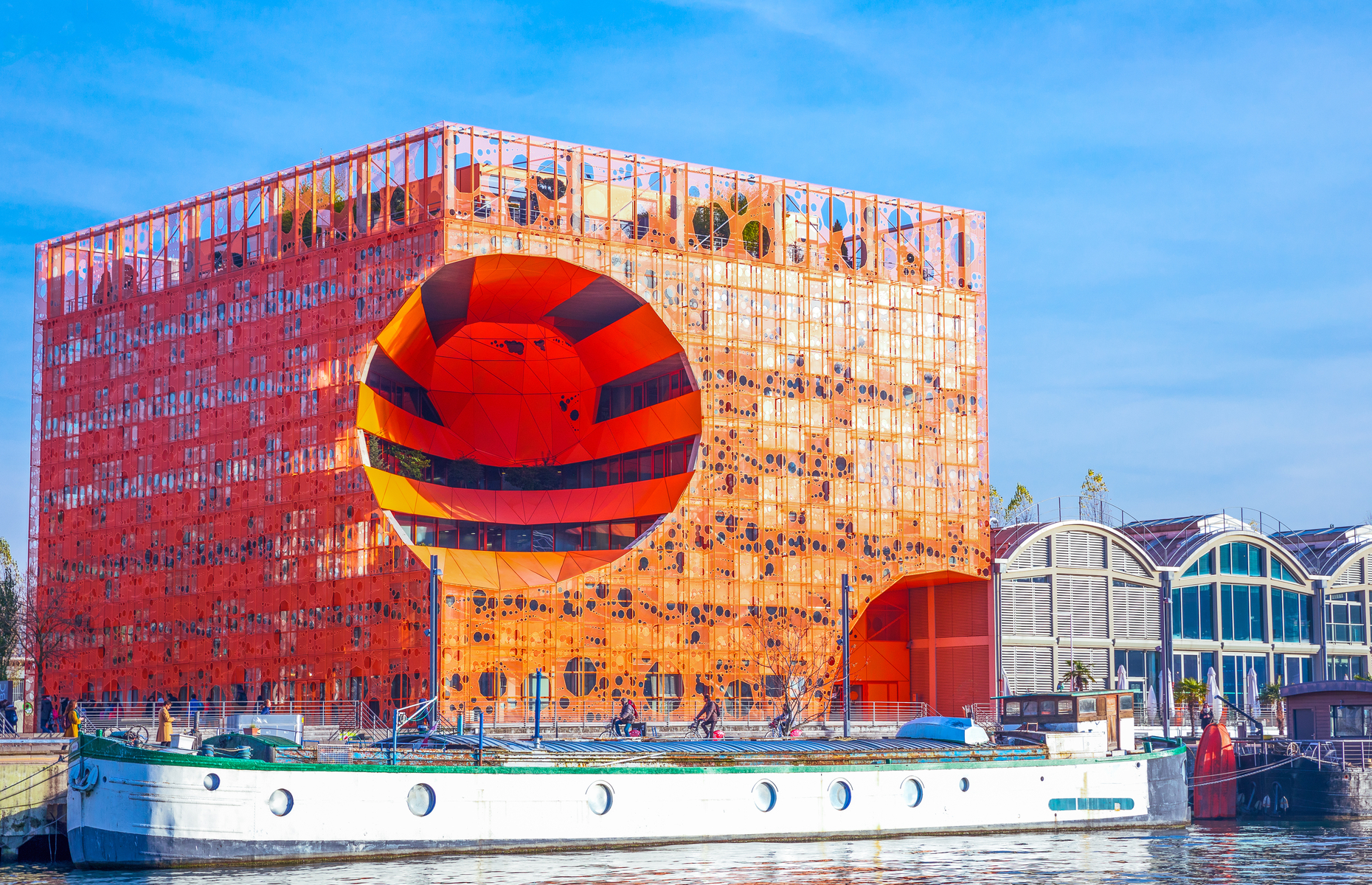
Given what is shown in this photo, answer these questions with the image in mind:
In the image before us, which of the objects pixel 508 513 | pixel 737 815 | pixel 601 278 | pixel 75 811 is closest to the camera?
pixel 75 811

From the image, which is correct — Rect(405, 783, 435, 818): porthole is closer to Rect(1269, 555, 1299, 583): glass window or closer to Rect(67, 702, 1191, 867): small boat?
Rect(67, 702, 1191, 867): small boat

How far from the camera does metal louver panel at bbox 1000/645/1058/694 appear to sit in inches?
3305

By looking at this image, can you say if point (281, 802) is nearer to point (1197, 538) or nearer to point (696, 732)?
point (696, 732)

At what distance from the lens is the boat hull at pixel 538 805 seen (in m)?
A: 41.1

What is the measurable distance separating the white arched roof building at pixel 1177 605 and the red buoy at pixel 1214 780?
23150 mm

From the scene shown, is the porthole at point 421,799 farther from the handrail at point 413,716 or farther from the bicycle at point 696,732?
the bicycle at point 696,732

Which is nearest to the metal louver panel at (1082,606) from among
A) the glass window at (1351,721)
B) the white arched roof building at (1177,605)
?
the white arched roof building at (1177,605)

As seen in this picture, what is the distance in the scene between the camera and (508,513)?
280 feet

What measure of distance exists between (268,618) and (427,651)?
10625 mm

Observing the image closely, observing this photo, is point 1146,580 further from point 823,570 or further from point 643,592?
point 643,592

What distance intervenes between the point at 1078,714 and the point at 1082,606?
34452 mm

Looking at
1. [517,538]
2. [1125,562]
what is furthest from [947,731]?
[1125,562]

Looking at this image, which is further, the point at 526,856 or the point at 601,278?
the point at 601,278

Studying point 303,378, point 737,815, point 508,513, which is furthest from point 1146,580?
point 737,815
